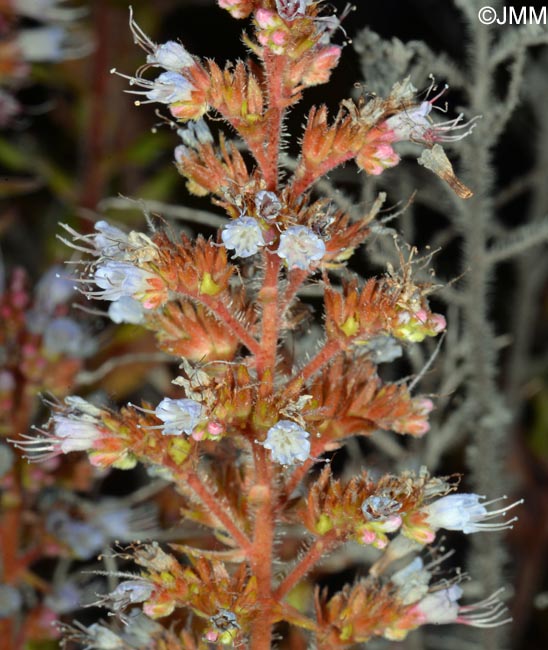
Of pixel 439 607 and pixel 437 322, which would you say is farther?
pixel 439 607

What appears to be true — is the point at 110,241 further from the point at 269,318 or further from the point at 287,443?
the point at 287,443

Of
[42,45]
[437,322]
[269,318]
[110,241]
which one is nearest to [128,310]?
[110,241]

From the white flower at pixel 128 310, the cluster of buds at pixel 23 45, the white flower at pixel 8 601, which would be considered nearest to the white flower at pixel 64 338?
the white flower at pixel 8 601

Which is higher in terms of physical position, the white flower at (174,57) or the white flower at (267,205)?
the white flower at (174,57)

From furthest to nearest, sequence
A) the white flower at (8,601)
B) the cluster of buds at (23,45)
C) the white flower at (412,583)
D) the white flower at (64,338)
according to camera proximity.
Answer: the cluster of buds at (23,45) → the white flower at (64,338) → the white flower at (8,601) → the white flower at (412,583)

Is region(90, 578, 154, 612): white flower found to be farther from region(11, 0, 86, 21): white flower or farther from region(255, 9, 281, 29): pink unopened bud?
region(11, 0, 86, 21): white flower

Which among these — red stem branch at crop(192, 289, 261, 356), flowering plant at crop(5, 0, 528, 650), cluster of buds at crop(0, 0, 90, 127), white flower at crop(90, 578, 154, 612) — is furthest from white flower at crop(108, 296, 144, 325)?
cluster of buds at crop(0, 0, 90, 127)

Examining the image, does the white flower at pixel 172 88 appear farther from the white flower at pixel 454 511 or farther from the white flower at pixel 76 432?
the white flower at pixel 454 511
